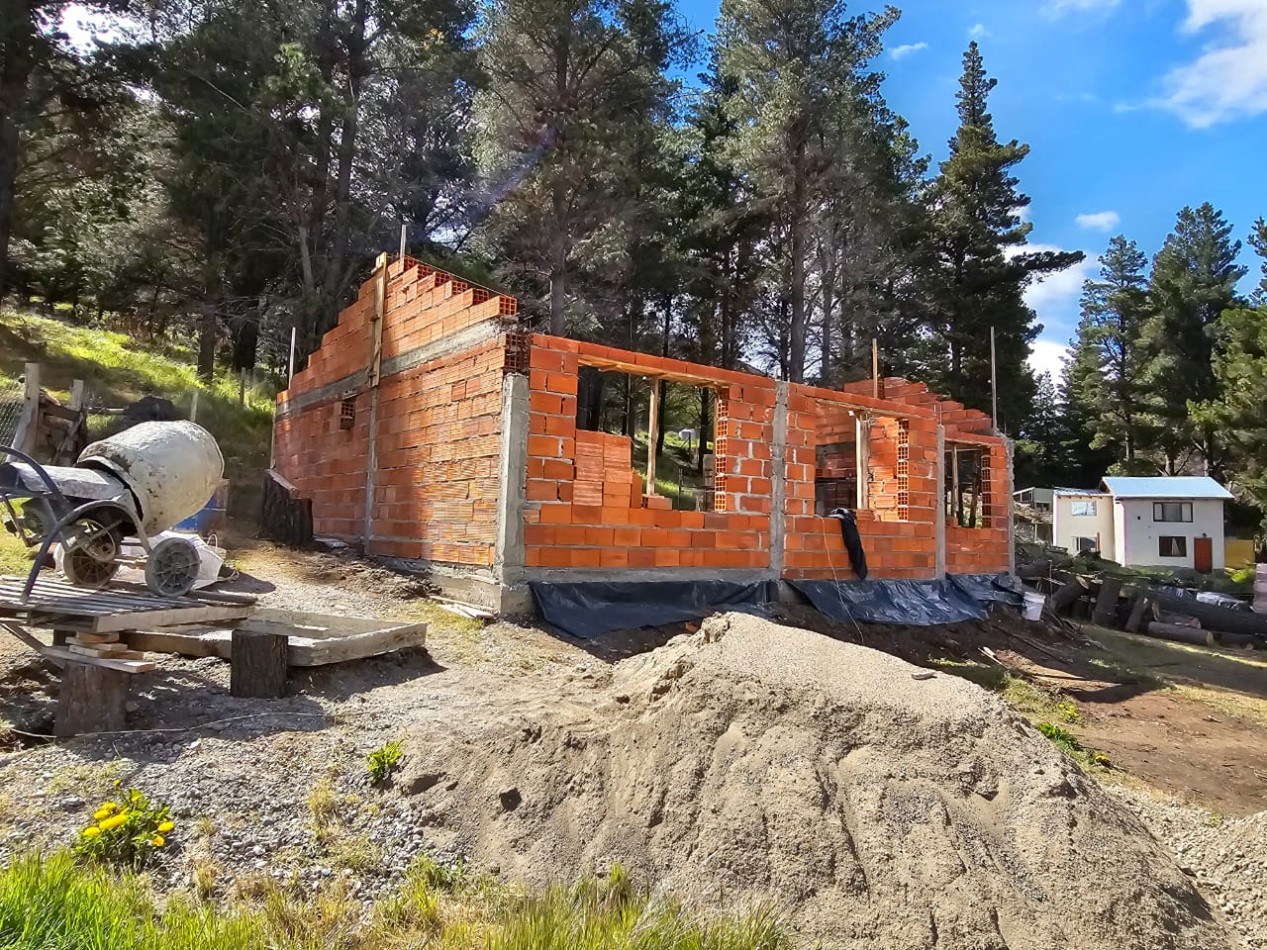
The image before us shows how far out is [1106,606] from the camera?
14.1m

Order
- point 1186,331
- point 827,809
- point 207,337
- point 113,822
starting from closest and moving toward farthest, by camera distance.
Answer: point 113,822, point 827,809, point 207,337, point 1186,331

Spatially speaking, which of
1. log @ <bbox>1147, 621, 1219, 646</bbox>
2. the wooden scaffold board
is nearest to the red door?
log @ <bbox>1147, 621, 1219, 646</bbox>

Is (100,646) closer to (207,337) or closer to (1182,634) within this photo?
(1182,634)

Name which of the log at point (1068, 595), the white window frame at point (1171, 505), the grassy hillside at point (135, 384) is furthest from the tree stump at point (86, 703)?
the white window frame at point (1171, 505)

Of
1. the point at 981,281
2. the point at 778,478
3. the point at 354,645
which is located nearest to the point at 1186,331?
the point at 981,281

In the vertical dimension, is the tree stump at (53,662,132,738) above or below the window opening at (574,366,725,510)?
below

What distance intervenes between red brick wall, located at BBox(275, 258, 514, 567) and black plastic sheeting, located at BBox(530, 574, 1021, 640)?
92 centimetres

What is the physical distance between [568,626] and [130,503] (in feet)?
11.0

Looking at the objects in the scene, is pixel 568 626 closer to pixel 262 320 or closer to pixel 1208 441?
pixel 262 320

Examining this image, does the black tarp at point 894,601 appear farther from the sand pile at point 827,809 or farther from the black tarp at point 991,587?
the sand pile at point 827,809

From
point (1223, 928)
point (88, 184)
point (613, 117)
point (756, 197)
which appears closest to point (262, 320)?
point (88, 184)

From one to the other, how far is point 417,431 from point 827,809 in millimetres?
6474

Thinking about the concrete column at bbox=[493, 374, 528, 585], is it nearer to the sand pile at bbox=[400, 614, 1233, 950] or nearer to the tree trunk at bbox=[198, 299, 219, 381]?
the sand pile at bbox=[400, 614, 1233, 950]

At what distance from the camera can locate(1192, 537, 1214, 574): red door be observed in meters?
29.7
